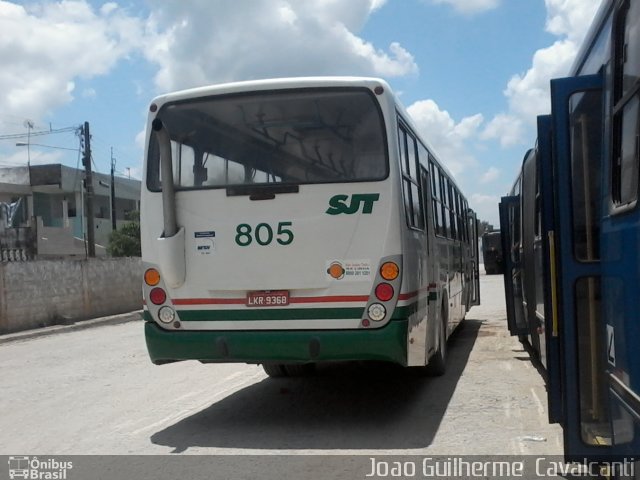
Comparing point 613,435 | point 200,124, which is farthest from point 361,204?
point 613,435

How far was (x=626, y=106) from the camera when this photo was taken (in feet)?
11.5

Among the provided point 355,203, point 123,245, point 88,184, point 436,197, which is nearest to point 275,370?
point 436,197

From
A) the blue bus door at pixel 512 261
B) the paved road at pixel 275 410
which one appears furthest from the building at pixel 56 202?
the blue bus door at pixel 512 261

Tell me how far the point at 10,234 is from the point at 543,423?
2513 cm

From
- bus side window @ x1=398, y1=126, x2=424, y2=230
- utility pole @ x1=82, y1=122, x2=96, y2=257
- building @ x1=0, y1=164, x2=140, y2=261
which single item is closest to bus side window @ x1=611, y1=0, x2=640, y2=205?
bus side window @ x1=398, y1=126, x2=424, y2=230

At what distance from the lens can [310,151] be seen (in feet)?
22.3

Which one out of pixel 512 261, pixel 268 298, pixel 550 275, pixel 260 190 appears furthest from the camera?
pixel 512 261

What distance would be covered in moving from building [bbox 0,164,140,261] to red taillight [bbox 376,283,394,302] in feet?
104

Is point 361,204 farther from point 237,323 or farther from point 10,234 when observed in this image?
point 10,234

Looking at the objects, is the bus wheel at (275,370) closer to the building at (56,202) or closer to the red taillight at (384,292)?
the red taillight at (384,292)

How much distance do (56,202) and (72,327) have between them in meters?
33.7

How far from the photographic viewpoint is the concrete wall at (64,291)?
1827 cm

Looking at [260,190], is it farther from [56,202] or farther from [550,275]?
[56,202]

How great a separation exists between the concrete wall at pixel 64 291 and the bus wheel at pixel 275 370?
1090cm
